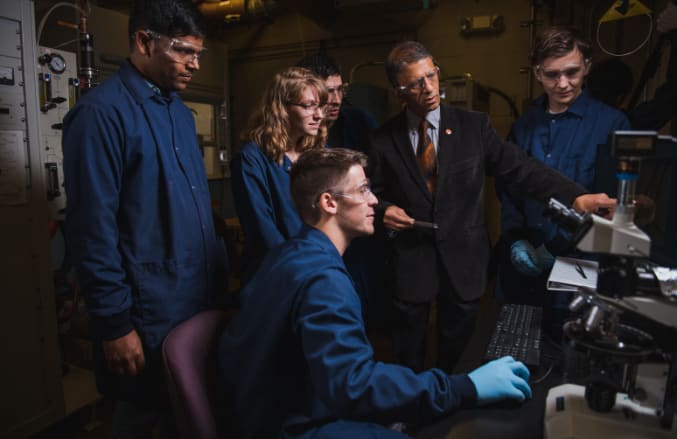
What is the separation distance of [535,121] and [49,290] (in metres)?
2.11

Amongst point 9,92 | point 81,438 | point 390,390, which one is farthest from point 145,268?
point 81,438

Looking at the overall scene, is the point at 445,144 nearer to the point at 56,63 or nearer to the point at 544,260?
the point at 544,260

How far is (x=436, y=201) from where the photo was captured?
5.19 feet

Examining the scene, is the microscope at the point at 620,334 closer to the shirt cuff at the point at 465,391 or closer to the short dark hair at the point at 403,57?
the shirt cuff at the point at 465,391

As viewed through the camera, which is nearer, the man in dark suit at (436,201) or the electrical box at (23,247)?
the man in dark suit at (436,201)

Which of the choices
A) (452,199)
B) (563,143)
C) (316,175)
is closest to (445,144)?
(452,199)

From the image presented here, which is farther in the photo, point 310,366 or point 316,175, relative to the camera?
point 316,175

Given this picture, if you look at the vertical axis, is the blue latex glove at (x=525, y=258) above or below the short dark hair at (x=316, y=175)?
below

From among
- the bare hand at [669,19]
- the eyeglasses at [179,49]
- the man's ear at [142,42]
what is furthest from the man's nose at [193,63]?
the bare hand at [669,19]

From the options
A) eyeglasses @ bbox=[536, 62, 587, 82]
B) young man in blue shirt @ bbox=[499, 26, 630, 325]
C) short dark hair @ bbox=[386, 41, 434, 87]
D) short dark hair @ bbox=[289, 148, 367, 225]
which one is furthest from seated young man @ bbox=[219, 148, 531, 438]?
eyeglasses @ bbox=[536, 62, 587, 82]

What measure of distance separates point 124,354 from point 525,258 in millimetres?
1197

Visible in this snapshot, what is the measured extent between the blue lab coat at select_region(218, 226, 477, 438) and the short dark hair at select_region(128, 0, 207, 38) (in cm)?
72

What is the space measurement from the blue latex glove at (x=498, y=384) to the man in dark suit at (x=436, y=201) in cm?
72

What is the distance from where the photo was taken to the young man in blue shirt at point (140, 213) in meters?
1.15
